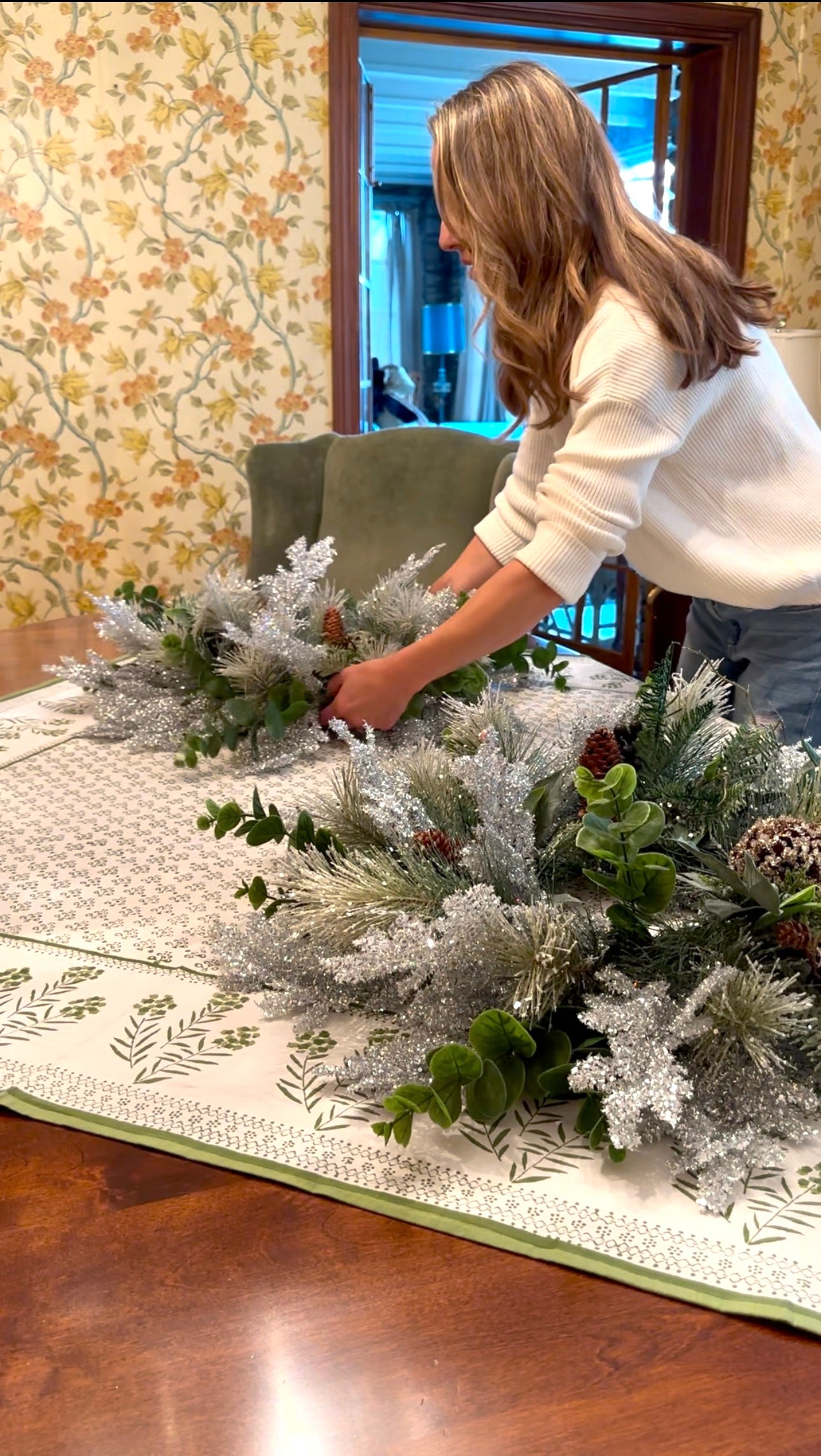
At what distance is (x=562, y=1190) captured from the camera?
0.46 meters

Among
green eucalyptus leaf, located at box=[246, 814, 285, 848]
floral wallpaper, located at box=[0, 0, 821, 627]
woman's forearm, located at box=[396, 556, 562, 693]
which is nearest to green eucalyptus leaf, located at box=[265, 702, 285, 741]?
woman's forearm, located at box=[396, 556, 562, 693]

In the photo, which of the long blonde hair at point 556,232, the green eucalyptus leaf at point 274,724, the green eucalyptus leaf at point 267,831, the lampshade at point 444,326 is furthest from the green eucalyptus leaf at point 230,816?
the lampshade at point 444,326

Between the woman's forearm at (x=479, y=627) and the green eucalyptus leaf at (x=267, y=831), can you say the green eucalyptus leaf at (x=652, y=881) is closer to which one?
the green eucalyptus leaf at (x=267, y=831)

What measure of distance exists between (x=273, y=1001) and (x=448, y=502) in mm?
1563

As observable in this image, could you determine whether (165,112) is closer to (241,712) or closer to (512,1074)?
(241,712)

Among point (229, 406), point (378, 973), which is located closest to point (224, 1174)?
point (378, 973)

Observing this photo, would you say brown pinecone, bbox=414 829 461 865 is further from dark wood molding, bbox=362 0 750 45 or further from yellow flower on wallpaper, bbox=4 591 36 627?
dark wood molding, bbox=362 0 750 45

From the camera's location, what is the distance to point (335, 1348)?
0.39 m

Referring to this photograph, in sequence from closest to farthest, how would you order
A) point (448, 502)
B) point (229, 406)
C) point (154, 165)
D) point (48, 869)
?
point (48, 869)
point (448, 502)
point (154, 165)
point (229, 406)

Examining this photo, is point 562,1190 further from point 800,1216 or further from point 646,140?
point 646,140

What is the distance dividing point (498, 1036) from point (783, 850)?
16cm

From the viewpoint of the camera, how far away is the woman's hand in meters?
1.03

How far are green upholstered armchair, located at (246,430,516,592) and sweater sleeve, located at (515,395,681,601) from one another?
868mm

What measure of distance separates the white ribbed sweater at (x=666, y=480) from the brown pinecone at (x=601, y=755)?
425mm
